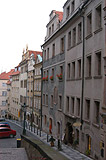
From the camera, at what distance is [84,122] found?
1769 cm

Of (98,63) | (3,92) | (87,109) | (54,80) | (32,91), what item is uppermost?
(98,63)

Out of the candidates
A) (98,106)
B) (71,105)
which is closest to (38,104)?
(71,105)

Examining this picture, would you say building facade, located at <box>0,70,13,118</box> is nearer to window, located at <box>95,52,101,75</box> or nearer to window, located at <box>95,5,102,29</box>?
window, located at <box>95,52,101,75</box>

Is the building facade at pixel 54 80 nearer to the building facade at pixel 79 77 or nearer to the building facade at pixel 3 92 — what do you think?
the building facade at pixel 79 77

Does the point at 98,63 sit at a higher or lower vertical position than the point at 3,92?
→ higher

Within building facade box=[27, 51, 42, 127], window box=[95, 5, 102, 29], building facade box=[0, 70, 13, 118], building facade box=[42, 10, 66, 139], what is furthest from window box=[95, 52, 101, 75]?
building facade box=[0, 70, 13, 118]

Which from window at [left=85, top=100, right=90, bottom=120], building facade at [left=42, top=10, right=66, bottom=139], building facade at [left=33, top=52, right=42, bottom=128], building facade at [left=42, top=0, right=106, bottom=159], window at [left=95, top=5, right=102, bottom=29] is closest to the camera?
building facade at [left=42, top=0, right=106, bottom=159]

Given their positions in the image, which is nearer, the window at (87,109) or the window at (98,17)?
the window at (98,17)

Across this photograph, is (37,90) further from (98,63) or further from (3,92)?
(3,92)

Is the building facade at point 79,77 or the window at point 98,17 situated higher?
the window at point 98,17

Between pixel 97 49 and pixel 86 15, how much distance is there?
13.4 ft

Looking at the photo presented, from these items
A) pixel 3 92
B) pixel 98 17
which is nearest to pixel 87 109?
pixel 98 17

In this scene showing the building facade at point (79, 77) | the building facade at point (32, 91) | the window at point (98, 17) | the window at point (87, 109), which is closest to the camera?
the building facade at point (79, 77)

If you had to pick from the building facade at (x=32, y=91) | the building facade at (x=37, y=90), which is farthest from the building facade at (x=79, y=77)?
Result: the building facade at (x=32, y=91)
